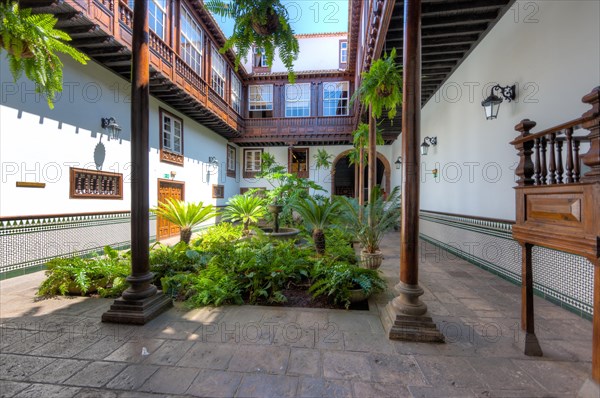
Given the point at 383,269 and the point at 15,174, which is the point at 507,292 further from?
the point at 15,174

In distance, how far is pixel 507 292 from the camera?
145 inches

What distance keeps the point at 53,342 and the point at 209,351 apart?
4.69 feet

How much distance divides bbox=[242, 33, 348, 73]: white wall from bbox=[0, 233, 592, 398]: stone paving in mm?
14688

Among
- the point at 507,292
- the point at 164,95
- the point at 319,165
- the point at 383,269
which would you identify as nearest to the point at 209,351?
the point at 383,269

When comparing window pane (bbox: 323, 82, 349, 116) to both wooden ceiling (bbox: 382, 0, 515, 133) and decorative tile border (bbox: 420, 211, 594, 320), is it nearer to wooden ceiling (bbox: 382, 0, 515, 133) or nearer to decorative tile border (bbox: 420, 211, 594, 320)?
wooden ceiling (bbox: 382, 0, 515, 133)

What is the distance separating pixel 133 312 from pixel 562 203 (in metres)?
3.75

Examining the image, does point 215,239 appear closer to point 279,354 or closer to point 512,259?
point 279,354

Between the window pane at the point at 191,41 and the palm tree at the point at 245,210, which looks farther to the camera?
the window pane at the point at 191,41

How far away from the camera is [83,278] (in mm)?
3434

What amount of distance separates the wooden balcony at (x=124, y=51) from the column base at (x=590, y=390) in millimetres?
7340

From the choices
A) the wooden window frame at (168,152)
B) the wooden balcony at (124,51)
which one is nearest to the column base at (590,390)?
the wooden balcony at (124,51)

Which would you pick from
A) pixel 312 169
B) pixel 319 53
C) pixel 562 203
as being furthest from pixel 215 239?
pixel 319 53

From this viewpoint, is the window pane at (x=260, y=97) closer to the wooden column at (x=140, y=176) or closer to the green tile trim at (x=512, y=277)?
the green tile trim at (x=512, y=277)

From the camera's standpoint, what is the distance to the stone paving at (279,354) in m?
1.81
